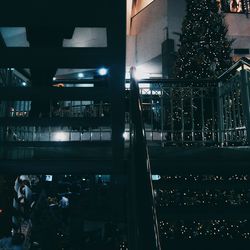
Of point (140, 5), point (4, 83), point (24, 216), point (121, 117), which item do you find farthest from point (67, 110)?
point (140, 5)

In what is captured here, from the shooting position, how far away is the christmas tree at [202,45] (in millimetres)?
7617

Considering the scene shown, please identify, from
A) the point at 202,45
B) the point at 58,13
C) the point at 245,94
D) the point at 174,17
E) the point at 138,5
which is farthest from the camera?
the point at 138,5

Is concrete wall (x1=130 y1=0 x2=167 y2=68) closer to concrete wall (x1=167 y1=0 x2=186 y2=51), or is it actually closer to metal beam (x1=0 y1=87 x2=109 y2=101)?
concrete wall (x1=167 y1=0 x2=186 y2=51)

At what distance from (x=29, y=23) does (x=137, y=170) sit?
118 centimetres

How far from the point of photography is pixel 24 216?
570 centimetres

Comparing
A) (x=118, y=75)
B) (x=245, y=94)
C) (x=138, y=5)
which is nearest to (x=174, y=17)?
(x=138, y=5)

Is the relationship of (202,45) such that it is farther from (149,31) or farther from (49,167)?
(149,31)

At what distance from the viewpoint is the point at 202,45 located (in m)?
8.08

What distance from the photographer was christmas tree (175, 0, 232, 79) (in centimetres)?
762

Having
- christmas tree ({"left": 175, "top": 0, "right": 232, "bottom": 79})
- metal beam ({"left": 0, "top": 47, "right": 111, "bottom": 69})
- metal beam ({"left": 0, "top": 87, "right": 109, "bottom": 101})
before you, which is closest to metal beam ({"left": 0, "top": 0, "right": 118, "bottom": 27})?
metal beam ({"left": 0, "top": 47, "right": 111, "bottom": 69})

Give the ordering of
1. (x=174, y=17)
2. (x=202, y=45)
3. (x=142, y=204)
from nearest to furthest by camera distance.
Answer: (x=142, y=204), (x=202, y=45), (x=174, y=17)

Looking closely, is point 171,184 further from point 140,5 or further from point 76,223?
point 140,5

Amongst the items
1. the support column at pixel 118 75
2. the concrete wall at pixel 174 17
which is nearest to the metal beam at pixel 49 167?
the support column at pixel 118 75

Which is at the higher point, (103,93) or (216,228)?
(103,93)
